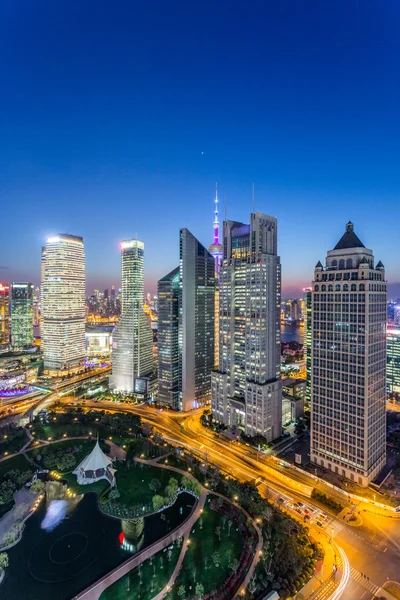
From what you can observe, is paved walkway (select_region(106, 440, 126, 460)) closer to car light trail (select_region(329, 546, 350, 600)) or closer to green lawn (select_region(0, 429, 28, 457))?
green lawn (select_region(0, 429, 28, 457))

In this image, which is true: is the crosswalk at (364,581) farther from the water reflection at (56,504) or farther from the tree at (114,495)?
the water reflection at (56,504)

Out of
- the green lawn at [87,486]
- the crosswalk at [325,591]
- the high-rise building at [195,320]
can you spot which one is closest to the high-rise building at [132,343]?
the high-rise building at [195,320]

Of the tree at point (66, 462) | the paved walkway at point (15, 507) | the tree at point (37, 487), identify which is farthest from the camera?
the tree at point (66, 462)

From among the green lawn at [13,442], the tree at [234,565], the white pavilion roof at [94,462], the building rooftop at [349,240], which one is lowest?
the tree at [234,565]

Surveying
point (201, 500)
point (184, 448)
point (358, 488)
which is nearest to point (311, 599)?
point (201, 500)

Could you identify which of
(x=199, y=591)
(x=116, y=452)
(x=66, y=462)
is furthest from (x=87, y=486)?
(x=199, y=591)

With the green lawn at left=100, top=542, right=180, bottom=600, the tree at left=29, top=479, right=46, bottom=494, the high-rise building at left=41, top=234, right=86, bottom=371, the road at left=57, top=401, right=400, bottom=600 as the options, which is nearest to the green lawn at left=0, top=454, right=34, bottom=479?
the tree at left=29, top=479, right=46, bottom=494

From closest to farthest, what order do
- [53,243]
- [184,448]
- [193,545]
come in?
[193,545]
[184,448]
[53,243]

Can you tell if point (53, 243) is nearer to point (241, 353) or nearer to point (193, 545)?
point (241, 353)

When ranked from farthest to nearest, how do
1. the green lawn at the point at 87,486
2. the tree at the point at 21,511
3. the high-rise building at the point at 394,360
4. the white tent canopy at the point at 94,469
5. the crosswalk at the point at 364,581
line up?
the high-rise building at the point at 394,360
the white tent canopy at the point at 94,469
the green lawn at the point at 87,486
the tree at the point at 21,511
the crosswalk at the point at 364,581
